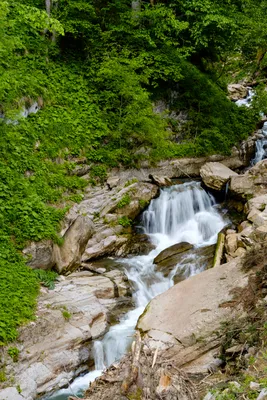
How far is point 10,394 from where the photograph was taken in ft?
20.7

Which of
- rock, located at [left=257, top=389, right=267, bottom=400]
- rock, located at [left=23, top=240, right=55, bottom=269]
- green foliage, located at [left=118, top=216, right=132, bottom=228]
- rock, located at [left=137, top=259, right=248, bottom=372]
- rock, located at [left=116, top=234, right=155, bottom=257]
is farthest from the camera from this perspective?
green foliage, located at [left=118, top=216, right=132, bottom=228]

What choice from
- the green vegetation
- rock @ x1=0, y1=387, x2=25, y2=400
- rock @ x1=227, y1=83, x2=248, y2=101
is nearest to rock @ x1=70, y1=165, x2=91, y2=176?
the green vegetation

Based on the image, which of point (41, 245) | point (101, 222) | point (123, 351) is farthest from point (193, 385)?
point (101, 222)

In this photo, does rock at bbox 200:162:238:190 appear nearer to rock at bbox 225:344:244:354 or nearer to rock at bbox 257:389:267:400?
rock at bbox 225:344:244:354

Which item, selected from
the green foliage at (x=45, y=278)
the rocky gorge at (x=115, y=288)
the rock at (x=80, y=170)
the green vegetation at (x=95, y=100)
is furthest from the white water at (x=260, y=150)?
the green foliage at (x=45, y=278)

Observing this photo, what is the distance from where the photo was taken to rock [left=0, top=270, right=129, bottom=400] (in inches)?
268

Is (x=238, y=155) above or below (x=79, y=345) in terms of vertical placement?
above

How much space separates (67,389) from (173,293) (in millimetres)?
2721

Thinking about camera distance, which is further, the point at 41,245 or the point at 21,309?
the point at 41,245

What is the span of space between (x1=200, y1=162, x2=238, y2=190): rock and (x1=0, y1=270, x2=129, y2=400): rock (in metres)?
5.43

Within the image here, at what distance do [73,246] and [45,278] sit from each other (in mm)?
1331

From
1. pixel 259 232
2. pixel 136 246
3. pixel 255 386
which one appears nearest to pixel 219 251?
pixel 259 232

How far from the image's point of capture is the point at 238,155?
15.5 meters

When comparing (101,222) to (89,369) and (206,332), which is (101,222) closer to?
(89,369)
